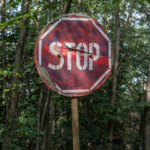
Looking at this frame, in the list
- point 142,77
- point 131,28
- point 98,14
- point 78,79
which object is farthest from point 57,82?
point 142,77

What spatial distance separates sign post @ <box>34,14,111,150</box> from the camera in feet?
5.44

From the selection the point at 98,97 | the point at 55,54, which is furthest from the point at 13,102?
the point at 98,97

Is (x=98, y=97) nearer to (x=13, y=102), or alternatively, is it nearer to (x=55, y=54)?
(x=13, y=102)

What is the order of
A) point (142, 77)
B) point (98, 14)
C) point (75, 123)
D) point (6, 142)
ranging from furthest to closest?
point (142, 77)
point (98, 14)
point (6, 142)
point (75, 123)

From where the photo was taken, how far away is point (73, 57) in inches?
66.3

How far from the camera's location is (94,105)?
→ 8430 millimetres

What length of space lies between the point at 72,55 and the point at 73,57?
0.06ft

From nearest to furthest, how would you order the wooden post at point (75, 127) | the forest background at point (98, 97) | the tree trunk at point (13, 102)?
the wooden post at point (75, 127) < the tree trunk at point (13, 102) < the forest background at point (98, 97)

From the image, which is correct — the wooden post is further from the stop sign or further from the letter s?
the letter s

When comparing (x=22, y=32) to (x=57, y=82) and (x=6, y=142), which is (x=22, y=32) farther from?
(x=57, y=82)

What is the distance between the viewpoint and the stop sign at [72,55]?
1.66m

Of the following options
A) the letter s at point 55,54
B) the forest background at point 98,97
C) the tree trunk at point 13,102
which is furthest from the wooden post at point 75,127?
the forest background at point 98,97

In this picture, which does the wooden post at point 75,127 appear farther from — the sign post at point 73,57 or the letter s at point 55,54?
the letter s at point 55,54

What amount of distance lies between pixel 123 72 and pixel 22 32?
6.48m
